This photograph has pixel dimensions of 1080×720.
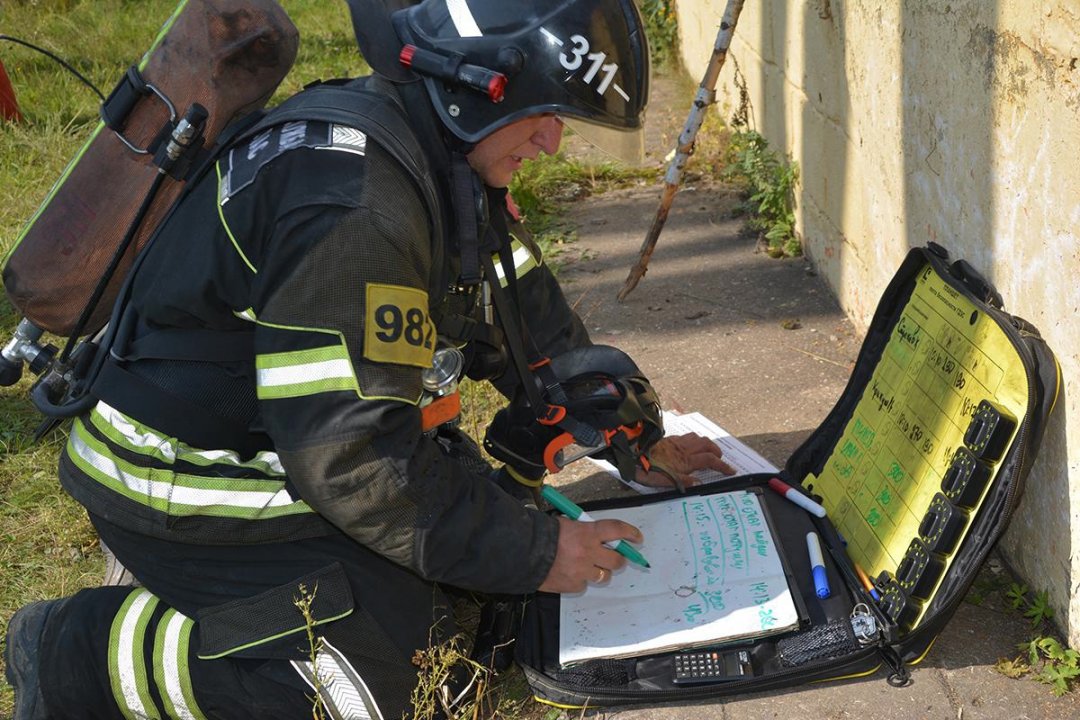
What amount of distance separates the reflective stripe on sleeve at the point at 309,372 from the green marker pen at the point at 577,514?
741 mm

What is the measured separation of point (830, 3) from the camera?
12.6 feet

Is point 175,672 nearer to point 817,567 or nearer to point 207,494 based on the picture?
point 207,494

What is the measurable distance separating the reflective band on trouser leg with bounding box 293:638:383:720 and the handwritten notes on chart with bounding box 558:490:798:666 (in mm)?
424

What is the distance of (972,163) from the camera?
2514mm

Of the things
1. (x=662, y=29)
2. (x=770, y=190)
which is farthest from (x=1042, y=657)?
(x=662, y=29)

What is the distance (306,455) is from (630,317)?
2477 mm

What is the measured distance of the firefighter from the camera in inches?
75.9

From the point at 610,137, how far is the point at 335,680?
1203 millimetres

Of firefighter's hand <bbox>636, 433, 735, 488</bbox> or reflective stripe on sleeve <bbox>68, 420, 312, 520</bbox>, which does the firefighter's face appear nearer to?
reflective stripe on sleeve <bbox>68, 420, 312, 520</bbox>

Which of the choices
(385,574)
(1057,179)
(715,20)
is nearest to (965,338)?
(1057,179)

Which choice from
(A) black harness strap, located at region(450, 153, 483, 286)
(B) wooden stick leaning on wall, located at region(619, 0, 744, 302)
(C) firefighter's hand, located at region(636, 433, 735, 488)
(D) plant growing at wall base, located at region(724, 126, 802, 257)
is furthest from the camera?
(D) plant growing at wall base, located at region(724, 126, 802, 257)

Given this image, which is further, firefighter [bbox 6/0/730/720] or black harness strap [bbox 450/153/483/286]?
black harness strap [bbox 450/153/483/286]

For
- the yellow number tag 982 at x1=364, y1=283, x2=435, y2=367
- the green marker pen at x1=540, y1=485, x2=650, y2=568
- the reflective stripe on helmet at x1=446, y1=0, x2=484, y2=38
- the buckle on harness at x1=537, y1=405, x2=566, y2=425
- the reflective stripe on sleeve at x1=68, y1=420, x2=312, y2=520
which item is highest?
the reflective stripe on helmet at x1=446, y1=0, x2=484, y2=38

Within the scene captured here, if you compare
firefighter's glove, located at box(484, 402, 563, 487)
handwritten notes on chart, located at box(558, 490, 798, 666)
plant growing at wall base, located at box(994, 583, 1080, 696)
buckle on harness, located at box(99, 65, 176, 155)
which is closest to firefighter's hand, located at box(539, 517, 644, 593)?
handwritten notes on chart, located at box(558, 490, 798, 666)
